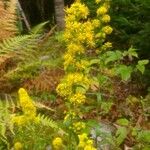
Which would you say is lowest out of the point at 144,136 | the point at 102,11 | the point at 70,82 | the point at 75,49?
the point at 144,136

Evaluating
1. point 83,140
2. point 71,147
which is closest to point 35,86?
point 71,147

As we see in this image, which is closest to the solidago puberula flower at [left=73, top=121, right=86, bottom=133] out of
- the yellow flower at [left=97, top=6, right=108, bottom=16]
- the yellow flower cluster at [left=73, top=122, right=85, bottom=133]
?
the yellow flower cluster at [left=73, top=122, right=85, bottom=133]

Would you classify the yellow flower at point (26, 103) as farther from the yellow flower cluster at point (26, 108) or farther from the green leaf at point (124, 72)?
the green leaf at point (124, 72)

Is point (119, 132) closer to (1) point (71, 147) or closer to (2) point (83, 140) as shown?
(1) point (71, 147)

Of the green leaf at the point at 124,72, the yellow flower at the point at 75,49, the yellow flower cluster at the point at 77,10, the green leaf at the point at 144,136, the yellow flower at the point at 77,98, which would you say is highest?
the yellow flower cluster at the point at 77,10

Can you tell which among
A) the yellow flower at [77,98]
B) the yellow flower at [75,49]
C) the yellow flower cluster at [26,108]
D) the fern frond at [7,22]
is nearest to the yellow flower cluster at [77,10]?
the yellow flower at [75,49]

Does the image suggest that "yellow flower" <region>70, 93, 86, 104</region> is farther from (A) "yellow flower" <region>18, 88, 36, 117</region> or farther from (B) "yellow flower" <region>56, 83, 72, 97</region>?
(A) "yellow flower" <region>18, 88, 36, 117</region>

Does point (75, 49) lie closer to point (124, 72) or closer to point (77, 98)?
point (77, 98)

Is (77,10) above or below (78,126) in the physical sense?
above

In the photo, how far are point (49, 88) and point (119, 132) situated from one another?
738 millimetres

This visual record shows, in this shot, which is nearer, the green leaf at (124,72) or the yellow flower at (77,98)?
the yellow flower at (77,98)

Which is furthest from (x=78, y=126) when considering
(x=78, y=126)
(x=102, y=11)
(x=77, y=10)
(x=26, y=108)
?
(x=102, y=11)

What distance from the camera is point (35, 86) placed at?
449 cm

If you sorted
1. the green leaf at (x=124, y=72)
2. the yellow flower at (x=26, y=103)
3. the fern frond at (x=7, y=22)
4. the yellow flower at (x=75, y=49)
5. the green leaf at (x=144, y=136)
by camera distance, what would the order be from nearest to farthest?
the yellow flower at (x=26, y=103) → the yellow flower at (x=75, y=49) → the green leaf at (x=144, y=136) → the green leaf at (x=124, y=72) → the fern frond at (x=7, y=22)
